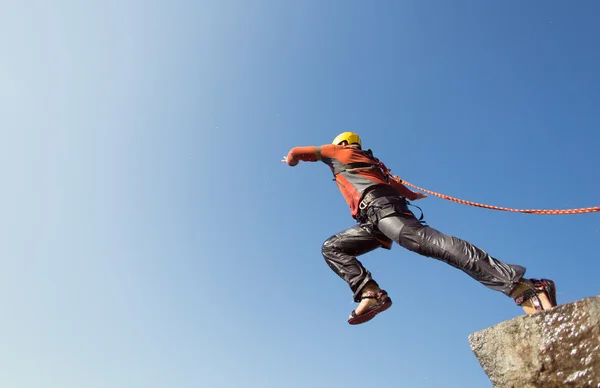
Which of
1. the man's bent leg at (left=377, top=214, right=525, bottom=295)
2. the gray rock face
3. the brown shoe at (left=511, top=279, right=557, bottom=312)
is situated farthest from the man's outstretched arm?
the gray rock face

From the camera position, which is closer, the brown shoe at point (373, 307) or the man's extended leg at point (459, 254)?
the man's extended leg at point (459, 254)

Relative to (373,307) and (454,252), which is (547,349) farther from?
(373,307)

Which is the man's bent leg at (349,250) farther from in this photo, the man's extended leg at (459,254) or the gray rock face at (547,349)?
the gray rock face at (547,349)

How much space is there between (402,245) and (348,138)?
2.41m

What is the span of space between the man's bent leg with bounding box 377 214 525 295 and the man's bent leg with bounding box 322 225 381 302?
2.66 feet

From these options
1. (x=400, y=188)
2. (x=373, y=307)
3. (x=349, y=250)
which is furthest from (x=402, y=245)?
(x=400, y=188)

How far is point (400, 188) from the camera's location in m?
7.68

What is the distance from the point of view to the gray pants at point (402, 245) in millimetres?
4531

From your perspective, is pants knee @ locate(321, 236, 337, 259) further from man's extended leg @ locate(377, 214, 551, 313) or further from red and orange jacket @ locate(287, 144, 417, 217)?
man's extended leg @ locate(377, 214, 551, 313)

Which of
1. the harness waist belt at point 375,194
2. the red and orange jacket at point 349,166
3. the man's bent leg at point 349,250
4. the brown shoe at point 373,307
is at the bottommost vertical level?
the brown shoe at point 373,307

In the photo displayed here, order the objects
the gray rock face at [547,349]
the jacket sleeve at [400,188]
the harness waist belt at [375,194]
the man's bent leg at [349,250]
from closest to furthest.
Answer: the gray rock face at [547,349] < the harness waist belt at [375,194] < the man's bent leg at [349,250] < the jacket sleeve at [400,188]

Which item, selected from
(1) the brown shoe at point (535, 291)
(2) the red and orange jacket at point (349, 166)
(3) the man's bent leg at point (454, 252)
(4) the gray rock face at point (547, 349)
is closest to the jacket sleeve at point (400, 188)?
(2) the red and orange jacket at point (349, 166)

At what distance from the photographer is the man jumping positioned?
14.5 feet

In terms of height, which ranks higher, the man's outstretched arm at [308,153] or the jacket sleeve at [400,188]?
the man's outstretched arm at [308,153]
